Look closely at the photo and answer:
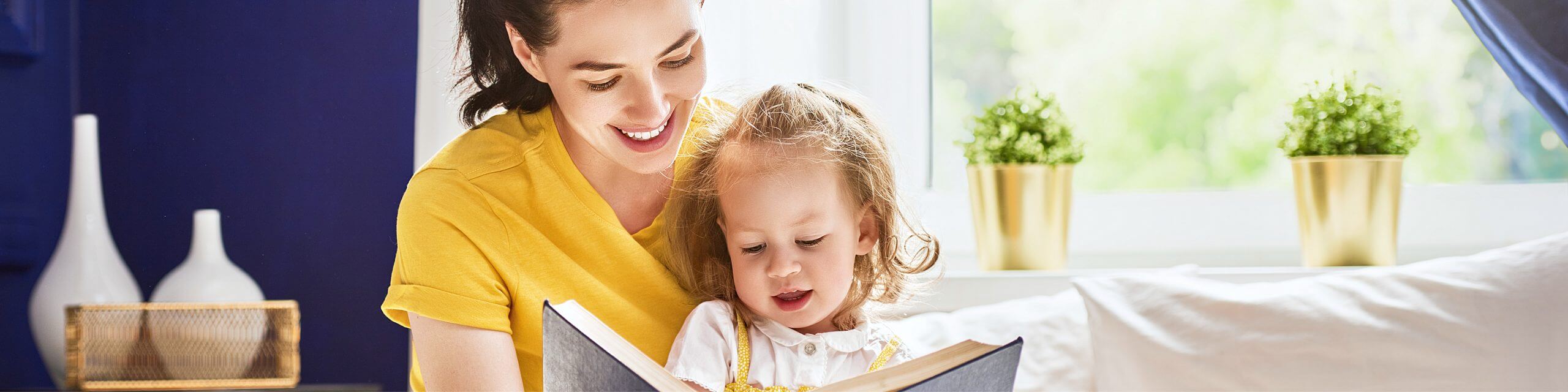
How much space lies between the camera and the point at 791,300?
3.40ft

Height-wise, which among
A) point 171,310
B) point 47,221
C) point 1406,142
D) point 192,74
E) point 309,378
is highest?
point 192,74

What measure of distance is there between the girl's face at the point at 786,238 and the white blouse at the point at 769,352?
0.02m

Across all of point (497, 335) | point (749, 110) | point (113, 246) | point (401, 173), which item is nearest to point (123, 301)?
point (113, 246)

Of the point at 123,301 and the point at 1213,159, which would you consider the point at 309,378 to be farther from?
the point at 1213,159

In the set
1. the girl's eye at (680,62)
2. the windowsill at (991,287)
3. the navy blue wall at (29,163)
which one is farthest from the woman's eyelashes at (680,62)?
the navy blue wall at (29,163)

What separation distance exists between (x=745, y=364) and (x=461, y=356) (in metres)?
0.26

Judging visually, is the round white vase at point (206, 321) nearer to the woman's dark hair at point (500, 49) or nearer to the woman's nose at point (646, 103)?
the woman's dark hair at point (500, 49)

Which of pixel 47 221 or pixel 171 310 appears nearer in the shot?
pixel 171 310

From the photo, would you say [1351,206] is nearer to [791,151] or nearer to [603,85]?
[791,151]

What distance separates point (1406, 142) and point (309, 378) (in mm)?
1888

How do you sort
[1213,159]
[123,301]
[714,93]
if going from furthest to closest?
[1213,159]
[123,301]
[714,93]

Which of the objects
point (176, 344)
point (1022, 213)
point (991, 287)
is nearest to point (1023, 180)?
point (1022, 213)

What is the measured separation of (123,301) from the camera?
171 centimetres

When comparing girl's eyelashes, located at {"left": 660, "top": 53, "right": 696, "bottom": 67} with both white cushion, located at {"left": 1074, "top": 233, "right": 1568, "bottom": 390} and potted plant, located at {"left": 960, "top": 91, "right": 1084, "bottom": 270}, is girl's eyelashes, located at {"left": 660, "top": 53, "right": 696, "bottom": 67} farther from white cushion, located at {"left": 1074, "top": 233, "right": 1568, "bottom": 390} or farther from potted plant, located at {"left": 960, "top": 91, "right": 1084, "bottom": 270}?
potted plant, located at {"left": 960, "top": 91, "right": 1084, "bottom": 270}
